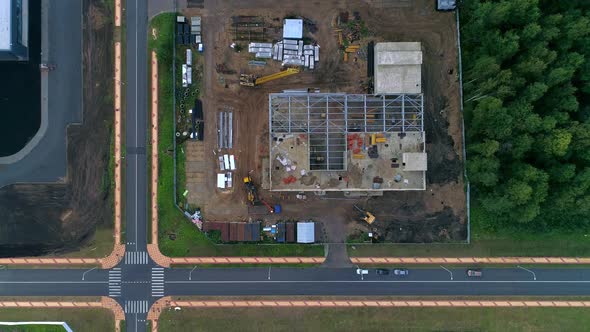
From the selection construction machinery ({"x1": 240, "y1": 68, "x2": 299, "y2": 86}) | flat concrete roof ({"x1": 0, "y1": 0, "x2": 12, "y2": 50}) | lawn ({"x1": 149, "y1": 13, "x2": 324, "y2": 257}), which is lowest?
lawn ({"x1": 149, "y1": 13, "x2": 324, "y2": 257})

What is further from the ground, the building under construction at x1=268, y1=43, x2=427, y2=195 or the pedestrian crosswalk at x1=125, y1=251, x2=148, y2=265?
the building under construction at x1=268, y1=43, x2=427, y2=195

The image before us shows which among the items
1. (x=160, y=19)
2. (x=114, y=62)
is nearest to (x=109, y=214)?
(x=114, y=62)

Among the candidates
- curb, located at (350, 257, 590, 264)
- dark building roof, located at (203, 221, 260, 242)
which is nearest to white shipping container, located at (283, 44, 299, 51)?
dark building roof, located at (203, 221, 260, 242)

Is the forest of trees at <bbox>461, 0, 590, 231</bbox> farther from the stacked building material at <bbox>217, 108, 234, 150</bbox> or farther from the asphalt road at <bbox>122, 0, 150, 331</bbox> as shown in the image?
the asphalt road at <bbox>122, 0, 150, 331</bbox>

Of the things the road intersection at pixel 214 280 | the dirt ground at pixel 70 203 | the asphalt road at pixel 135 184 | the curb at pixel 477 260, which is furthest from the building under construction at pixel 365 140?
the dirt ground at pixel 70 203

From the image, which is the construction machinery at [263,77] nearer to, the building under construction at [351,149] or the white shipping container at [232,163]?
the building under construction at [351,149]

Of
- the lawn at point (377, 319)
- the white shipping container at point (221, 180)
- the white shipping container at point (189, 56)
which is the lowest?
the lawn at point (377, 319)

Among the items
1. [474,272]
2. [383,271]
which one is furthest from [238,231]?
[474,272]
